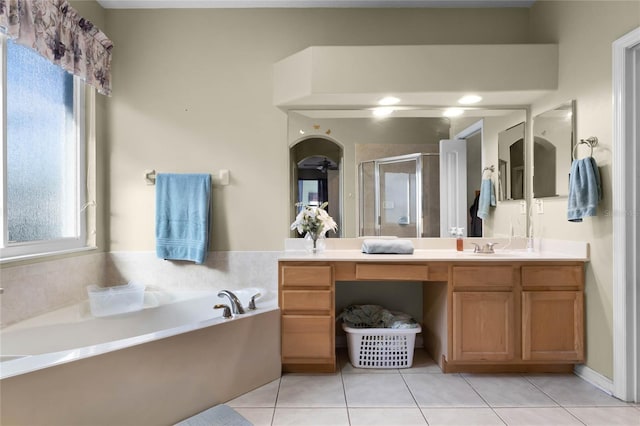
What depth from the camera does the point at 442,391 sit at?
220 centimetres

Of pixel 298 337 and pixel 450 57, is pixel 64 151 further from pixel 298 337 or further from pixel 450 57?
pixel 450 57

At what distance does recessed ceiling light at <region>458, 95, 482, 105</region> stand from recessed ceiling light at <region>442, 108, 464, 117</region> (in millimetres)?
70

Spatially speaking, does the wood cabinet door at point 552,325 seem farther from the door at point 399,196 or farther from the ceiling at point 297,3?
the ceiling at point 297,3

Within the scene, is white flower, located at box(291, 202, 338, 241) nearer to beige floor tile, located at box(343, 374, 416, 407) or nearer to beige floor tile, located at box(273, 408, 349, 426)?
beige floor tile, located at box(343, 374, 416, 407)

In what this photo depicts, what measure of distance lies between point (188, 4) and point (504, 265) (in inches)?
114

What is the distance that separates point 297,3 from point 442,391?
284cm

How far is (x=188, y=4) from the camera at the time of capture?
283cm

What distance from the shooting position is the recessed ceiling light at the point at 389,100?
8.80 ft

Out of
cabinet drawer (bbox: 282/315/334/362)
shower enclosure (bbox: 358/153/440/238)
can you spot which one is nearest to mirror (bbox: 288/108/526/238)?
shower enclosure (bbox: 358/153/440/238)

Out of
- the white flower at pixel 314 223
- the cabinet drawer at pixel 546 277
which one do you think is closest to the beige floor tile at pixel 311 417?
the white flower at pixel 314 223

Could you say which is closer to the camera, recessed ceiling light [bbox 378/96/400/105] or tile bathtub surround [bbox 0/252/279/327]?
recessed ceiling light [bbox 378/96/400/105]

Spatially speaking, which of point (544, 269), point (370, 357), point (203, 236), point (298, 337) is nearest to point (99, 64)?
point (203, 236)

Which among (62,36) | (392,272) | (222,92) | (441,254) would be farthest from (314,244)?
(62,36)

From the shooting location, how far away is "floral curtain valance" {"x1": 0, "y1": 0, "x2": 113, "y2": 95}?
1.94 m
